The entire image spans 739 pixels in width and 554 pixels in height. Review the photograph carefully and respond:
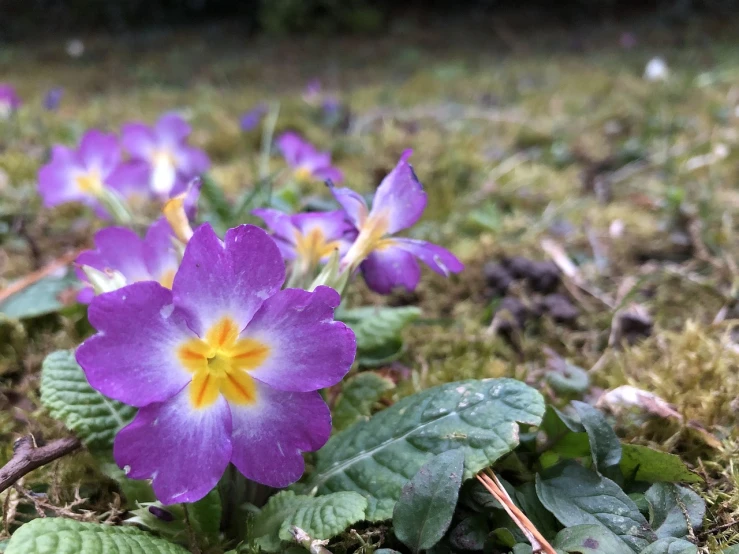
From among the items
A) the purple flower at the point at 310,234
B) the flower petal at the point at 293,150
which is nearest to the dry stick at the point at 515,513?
the purple flower at the point at 310,234

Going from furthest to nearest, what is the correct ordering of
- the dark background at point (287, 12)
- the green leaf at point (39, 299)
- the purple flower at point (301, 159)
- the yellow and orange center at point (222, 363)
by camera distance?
1. the dark background at point (287, 12)
2. the purple flower at point (301, 159)
3. the green leaf at point (39, 299)
4. the yellow and orange center at point (222, 363)

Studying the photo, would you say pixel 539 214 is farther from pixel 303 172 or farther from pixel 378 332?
pixel 378 332

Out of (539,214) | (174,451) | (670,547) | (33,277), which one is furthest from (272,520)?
(539,214)

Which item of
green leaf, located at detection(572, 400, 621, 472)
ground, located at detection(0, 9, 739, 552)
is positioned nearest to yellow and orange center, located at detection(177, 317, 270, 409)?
ground, located at detection(0, 9, 739, 552)

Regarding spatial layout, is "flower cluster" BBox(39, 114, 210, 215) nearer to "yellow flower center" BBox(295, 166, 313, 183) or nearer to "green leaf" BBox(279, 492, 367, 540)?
"yellow flower center" BBox(295, 166, 313, 183)

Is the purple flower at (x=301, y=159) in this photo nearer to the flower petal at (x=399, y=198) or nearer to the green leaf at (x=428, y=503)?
the flower petal at (x=399, y=198)

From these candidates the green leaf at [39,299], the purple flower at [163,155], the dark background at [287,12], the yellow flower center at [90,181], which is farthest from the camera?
the dark background at [287,12]

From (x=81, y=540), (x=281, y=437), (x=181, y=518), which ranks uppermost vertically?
(x=281, y=437)
